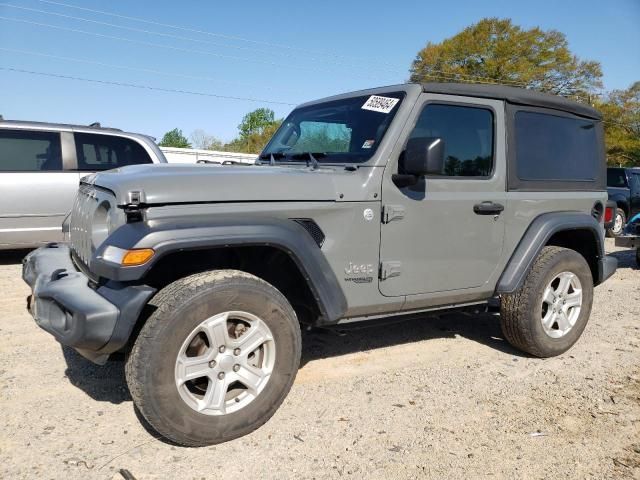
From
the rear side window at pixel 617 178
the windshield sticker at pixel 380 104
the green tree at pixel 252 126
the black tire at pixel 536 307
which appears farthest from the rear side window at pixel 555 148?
the green tree at pixel 252 126

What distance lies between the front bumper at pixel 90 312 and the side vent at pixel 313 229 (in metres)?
0.88

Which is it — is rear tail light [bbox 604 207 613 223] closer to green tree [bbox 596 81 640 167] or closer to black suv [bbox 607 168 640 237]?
black suv [bbox 607 168 640 237]

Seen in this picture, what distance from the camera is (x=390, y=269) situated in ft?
10.5

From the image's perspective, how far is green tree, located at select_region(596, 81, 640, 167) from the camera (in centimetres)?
3675

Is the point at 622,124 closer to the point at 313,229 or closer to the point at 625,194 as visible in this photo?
the point at 625,194

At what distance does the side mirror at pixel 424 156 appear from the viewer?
298cm

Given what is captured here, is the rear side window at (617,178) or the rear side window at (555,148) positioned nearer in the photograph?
the rear side window at (555,148)

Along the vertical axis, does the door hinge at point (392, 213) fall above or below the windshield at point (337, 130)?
below

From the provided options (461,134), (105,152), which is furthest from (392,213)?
(105,152)

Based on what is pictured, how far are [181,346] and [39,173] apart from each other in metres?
5.52

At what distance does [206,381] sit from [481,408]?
1674 millimetres

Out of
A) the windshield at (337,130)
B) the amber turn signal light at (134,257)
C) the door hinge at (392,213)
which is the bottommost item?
the amber turn signal light at (134,257)

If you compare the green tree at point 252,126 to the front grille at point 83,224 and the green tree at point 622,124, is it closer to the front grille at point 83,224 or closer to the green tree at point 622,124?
the green tree at point 622,124

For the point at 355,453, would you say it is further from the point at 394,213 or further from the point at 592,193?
the point at 592,193
